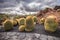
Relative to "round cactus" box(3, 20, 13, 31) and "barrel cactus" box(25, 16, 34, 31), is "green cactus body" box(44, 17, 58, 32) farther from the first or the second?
"round cactus" box(3, 20, 13, 31)

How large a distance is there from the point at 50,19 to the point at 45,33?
0.11 metres

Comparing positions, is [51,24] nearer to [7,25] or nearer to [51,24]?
[51,24]

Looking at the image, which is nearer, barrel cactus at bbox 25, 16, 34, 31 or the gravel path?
the gravel path

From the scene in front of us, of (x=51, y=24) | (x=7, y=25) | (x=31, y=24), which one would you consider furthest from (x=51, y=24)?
(x=7, y=25)

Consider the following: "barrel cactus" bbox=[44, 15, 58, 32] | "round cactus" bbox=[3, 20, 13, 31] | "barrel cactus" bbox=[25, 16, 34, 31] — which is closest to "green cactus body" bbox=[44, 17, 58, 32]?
"barrel cactus" bbox=[44, 15, 58, 32]

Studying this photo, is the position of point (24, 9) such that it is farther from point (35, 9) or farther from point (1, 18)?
point (1, 18)

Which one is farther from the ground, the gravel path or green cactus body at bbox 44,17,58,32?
green cactus body at bbox 44,17,58,32

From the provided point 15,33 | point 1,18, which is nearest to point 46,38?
point 15,33

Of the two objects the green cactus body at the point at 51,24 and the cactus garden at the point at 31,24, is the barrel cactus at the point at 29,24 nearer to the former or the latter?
the cactus garden at the point at 31,24

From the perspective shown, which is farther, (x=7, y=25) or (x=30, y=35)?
(x=7, y=25)

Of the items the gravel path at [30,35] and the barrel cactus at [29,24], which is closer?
the gravel path at [30,35]

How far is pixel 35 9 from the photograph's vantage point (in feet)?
5.23

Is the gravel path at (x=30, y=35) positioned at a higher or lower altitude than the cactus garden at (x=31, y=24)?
lower

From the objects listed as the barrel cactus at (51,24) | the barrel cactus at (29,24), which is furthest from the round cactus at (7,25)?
the barrel cactus at (51,24)
